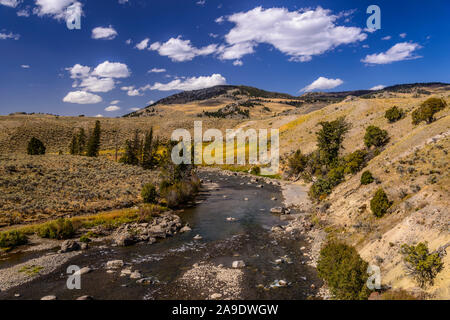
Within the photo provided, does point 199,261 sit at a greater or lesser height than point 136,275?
lesser

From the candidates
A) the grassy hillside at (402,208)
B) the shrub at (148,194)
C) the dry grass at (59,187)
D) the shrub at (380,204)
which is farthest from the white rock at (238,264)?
the dry grass at (59,187)

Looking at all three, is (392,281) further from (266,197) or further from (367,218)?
(266,197)

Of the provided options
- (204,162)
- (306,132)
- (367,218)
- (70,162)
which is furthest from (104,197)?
(306,132)

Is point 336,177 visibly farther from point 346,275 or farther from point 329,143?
point 346,275

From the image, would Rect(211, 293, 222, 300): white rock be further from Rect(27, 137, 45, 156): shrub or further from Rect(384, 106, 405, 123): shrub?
Rect(27, 137, 45, 156): shrub

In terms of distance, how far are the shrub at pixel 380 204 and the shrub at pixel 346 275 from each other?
7653mm

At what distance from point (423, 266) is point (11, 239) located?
36027 mm

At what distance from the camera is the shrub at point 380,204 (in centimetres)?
2517

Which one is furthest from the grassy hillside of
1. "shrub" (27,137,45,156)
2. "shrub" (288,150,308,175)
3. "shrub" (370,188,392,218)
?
"shrub" (27,137,45,156)

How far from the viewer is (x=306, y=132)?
332ft

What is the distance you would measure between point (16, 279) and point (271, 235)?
24585 mm

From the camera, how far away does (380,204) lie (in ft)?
83.3
